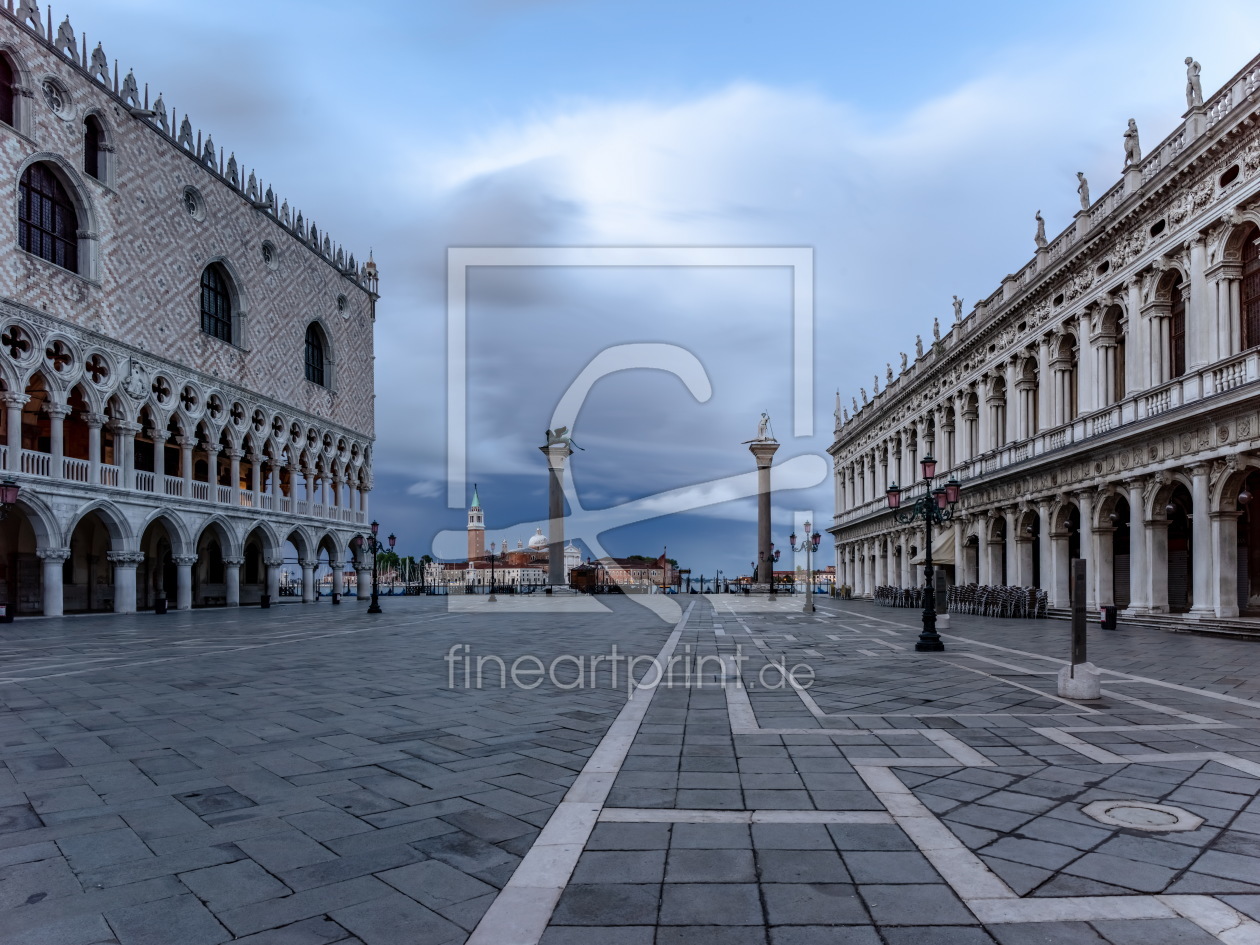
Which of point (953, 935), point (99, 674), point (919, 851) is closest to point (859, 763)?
point (919, 851)

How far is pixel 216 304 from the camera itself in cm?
3975

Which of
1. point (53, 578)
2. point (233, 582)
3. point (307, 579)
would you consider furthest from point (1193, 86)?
point (307, 579)

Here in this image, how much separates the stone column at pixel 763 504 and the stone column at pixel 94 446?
131 feet

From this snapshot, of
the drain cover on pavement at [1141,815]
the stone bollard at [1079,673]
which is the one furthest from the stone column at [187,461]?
the drain cover on pavement at [1141,815]

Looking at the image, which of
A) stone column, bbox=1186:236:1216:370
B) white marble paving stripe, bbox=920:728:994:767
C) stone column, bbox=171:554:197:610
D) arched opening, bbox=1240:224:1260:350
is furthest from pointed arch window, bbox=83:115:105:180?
arched opening, bbox=1240:224:1260:350

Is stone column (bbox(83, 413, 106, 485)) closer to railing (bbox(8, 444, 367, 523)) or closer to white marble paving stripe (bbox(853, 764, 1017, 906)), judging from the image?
railing (bbox(8, 444, 367, 523))

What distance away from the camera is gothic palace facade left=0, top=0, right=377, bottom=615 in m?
27.8

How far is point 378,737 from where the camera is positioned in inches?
282

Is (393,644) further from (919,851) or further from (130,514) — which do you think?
(130,514)

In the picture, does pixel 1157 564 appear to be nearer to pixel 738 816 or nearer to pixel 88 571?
pixel 738 816

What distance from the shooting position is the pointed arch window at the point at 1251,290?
19.6 meters

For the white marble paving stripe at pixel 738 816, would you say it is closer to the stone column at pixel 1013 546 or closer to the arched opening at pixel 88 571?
the stone column at pixel 1013 546

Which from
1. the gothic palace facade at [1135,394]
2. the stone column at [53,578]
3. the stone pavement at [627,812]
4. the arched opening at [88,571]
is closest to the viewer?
the stone pavement at [627,812]

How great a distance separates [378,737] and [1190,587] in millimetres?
25826
